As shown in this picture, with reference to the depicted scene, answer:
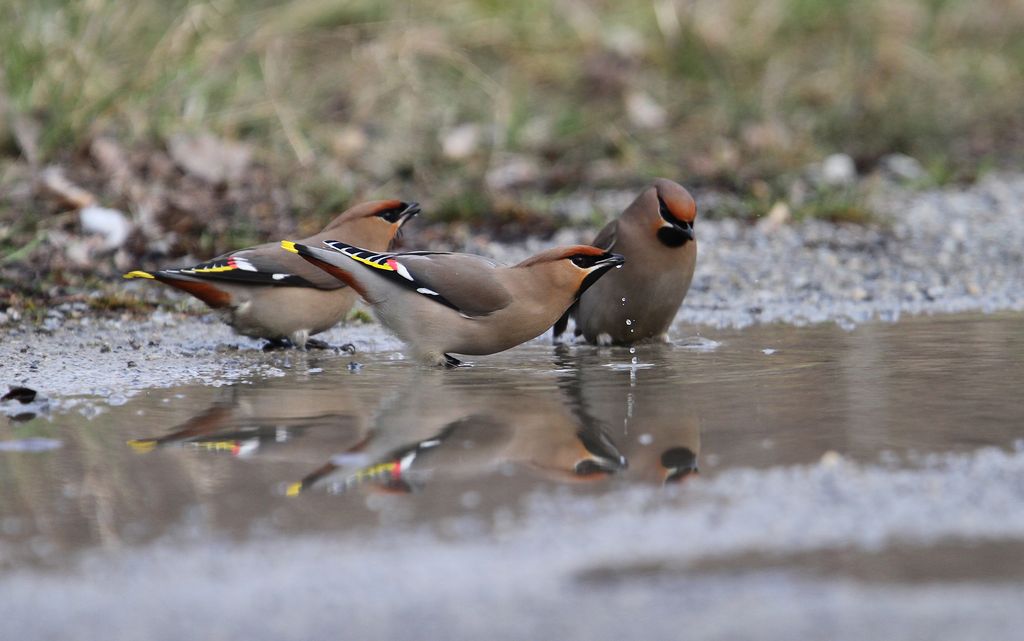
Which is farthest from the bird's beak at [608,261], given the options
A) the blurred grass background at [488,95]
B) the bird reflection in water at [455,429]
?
the blurred grass background at [488,95]

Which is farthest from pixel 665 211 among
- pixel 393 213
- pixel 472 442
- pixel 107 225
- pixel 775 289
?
pixel 107 225

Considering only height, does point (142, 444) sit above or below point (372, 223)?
below

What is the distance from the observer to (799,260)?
7.07m

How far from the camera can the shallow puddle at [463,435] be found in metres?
3.04

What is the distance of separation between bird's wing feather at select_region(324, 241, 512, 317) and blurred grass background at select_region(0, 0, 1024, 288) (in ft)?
6.74

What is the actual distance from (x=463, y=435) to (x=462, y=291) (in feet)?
4.31

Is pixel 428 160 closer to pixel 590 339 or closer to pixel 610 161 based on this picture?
pixel 610 161

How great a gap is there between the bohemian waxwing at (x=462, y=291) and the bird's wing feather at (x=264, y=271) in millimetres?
244

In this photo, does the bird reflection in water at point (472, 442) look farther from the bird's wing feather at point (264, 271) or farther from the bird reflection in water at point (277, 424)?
the bird's wing feather at point (264, 271)

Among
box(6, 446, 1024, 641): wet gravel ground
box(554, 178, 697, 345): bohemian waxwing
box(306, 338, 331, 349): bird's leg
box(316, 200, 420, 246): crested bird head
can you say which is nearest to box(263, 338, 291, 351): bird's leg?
box(306, 338, 331, 349): bird's leg

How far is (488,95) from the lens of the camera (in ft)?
33.5

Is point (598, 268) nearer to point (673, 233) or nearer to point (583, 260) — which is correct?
point (583, 260)

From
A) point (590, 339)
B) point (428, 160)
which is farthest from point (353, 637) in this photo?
point (428, 160)

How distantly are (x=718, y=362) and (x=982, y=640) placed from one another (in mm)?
2683
